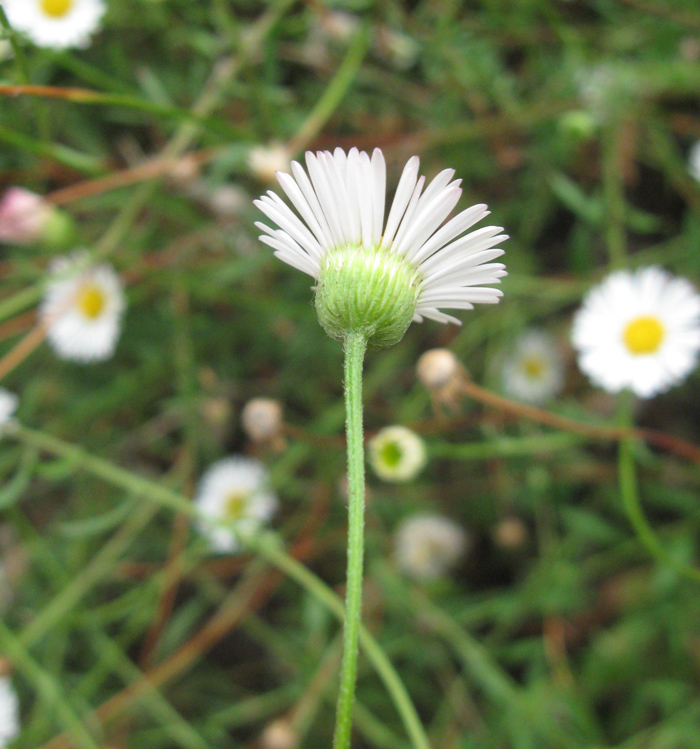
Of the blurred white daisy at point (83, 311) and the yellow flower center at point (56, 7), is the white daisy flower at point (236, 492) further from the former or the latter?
the yellow flower center at point (56, 7)

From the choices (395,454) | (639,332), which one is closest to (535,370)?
(639,332)

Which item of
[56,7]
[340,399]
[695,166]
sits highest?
[695,166]

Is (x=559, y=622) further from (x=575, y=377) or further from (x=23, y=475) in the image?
(x=23, y=475)

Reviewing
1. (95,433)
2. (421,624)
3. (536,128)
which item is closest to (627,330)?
(536,128)

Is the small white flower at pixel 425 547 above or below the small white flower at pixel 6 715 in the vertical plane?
above

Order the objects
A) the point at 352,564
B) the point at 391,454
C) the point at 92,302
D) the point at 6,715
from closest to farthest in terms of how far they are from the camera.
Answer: the point at 352,564, the point at 391,454, the point at 6,715, the point at 92,302

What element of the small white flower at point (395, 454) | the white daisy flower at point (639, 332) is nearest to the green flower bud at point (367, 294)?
the small white flower at point (395, 454)

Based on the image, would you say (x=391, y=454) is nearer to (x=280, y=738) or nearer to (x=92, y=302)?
(x=280, y=738)
